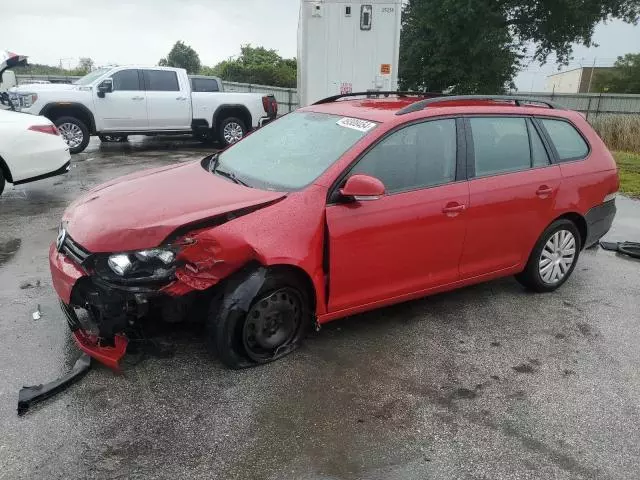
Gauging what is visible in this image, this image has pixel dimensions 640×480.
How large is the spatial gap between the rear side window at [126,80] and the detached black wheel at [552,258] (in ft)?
33.7

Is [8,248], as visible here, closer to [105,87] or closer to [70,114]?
[70,114]

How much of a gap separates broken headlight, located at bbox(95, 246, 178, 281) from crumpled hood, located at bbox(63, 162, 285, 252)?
0.05m

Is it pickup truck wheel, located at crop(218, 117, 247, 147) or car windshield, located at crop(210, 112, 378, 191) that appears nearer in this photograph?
car windshield, located at crop(210, 112, 378, 191)

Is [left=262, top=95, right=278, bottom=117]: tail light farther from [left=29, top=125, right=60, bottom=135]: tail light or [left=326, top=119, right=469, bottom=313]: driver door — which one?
[left=326, top=119, right=469, bottom=313]: driver door

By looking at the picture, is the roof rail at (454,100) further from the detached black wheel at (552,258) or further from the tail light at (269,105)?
the tail light at (269,105)

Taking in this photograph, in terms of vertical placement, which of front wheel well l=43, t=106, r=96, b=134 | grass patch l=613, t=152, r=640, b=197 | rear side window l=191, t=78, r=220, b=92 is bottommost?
grass patch l=613, t=152, r=640, b=197

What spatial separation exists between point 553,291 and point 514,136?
150cm

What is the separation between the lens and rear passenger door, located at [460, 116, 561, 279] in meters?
4.05

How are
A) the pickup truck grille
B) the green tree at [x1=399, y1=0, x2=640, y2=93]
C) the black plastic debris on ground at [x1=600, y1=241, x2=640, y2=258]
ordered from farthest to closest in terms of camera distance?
the green tree at [x1=399, y1=0, x2=640, y2=93]
the black plastic debris on ground at [x1=600, y1=241, x2=640, y2=258]
the pickup truck grille

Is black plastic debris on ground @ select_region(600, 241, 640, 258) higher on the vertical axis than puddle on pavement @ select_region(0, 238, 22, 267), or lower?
lower

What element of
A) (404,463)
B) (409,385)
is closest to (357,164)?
(409,385)

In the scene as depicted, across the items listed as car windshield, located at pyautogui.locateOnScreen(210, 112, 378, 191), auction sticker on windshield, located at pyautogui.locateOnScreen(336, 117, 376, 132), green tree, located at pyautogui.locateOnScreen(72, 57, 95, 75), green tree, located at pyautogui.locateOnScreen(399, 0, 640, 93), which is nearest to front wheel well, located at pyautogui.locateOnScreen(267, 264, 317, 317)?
car windshield, located at pyautogui.locateOnScreen(210, 112, 378, 191)

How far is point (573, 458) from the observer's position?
8.93ft

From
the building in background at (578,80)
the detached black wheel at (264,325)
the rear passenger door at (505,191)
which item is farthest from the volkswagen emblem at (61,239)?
the building in background at (578,80)
